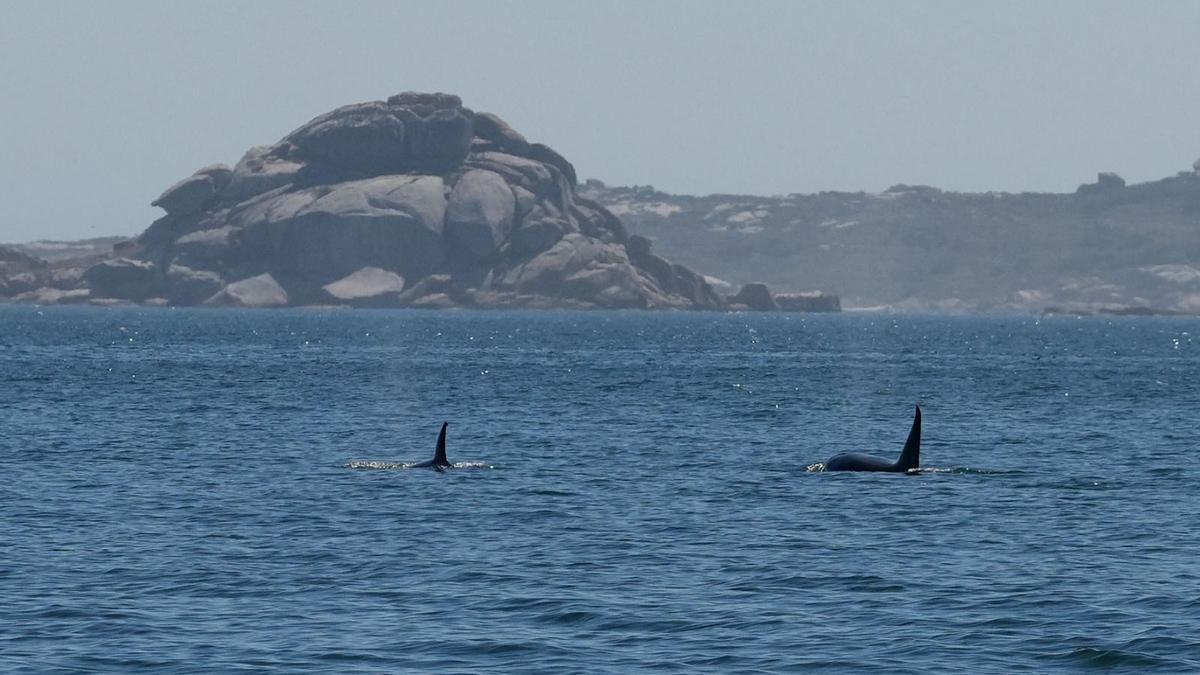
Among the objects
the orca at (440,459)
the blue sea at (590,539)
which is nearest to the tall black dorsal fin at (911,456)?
the blue sea at (590,539)

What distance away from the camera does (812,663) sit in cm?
2266

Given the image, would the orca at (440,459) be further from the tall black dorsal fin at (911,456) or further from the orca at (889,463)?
the tall black dorsal fin at (911,456)

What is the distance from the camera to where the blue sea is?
2356 cm

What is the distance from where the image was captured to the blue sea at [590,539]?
77.3ft

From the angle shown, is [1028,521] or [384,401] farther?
[384,401]

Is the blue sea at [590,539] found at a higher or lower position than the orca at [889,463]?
lower

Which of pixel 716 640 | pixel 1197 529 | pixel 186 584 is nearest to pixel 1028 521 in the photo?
pixel 1197 529

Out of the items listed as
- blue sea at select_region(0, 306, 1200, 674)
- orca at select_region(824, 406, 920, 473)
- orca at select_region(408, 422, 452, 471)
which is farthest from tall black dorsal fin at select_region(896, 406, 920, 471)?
orca at select_region(408, 422, 452, 471)

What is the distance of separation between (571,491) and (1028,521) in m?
10.6

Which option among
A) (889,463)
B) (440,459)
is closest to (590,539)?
(440,459)

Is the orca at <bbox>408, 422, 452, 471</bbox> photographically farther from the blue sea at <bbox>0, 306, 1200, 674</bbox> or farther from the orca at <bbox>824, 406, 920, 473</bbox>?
the orca at <bbox>824, 406, 920, 473</bbox>

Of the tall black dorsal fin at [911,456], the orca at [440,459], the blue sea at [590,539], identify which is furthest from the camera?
the orca at [440,459]

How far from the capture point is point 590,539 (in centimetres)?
3303

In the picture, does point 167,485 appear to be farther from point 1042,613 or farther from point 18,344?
point 18,344
